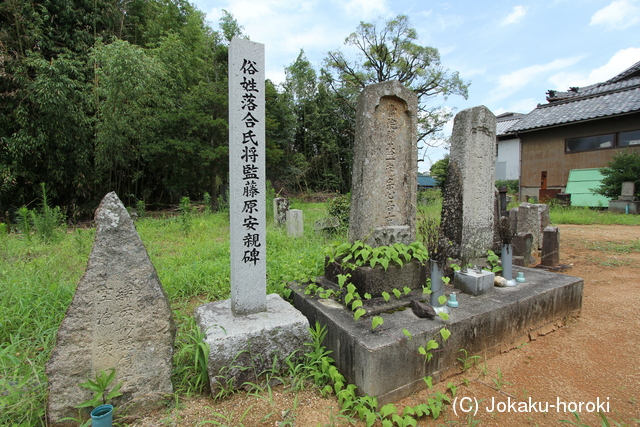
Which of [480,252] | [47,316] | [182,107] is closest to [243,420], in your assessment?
[47,316]

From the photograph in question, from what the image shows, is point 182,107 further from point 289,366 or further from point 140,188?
point 289,366

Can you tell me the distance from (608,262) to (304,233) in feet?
16.6

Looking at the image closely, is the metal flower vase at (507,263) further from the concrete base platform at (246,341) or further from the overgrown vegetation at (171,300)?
the concrete base platform at (246,341)

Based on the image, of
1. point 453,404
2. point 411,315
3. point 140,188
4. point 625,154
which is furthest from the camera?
point 140,188

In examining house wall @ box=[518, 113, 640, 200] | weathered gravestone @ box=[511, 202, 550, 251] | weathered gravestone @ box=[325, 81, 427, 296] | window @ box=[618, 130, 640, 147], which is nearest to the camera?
weathered gravestone @ box=[325, 81, 427, 296]

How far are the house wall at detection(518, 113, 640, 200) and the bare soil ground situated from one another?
11.6 m

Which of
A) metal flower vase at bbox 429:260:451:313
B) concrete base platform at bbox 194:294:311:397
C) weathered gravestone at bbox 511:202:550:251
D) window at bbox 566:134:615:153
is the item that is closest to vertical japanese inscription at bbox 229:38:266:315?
concrete base platform at bbox 194:294:311:397

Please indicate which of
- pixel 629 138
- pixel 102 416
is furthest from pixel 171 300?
pixel 629 138

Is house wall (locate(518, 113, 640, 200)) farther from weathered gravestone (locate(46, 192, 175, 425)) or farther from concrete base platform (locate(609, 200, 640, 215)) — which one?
weathered gravestone (locate(46, 192, 175, 425))

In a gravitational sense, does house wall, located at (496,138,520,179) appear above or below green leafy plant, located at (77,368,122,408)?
above

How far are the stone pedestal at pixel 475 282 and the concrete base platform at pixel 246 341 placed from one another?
1610mm

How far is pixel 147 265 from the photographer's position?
1.79 metres

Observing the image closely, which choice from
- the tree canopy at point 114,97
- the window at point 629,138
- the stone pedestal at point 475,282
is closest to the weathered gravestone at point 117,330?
the stone pedestal at point 475,282

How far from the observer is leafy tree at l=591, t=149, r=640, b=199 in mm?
9742
